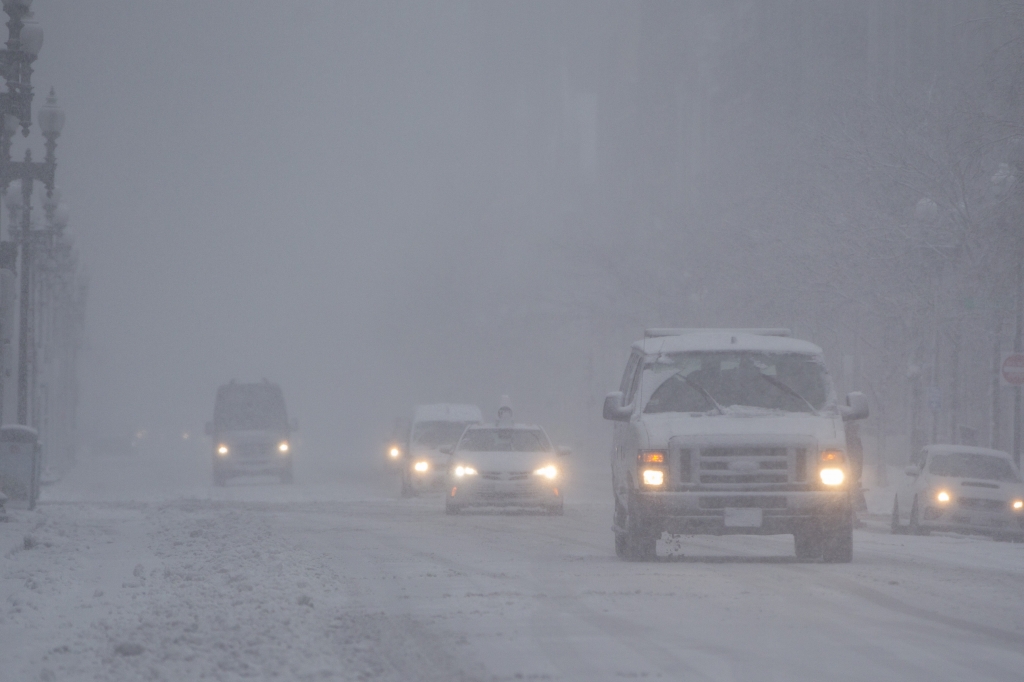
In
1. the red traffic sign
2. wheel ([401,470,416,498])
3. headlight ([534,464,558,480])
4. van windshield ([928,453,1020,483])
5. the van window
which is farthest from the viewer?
wheel ([401,470,416,498])

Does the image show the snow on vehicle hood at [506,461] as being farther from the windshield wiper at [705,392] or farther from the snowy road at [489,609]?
the windshield wiper at [705,392]

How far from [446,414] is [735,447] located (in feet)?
Result: 74.2

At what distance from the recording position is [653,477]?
14672 millimetres

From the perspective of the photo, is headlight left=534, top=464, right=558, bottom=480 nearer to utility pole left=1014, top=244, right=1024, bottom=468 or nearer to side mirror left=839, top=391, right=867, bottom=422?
utility pole left=1014, top=244, right=1024, bottom=468

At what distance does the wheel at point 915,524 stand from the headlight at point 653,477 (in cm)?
1041

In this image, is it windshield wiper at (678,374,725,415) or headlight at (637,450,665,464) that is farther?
windshield wiper at (678,374,725,415)

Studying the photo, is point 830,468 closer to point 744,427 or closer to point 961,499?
point 744,427

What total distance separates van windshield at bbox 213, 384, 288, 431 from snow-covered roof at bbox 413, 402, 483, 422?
7.51 m

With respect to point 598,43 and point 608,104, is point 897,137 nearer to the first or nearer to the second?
point 608,104

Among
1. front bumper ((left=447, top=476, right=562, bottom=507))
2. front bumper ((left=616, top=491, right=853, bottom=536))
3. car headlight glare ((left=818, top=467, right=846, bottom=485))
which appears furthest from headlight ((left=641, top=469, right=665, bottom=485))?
front bumper ((left=447, top=476, right=562, bottom=507))

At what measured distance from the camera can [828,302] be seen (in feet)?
138

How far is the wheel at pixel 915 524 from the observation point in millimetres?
23781

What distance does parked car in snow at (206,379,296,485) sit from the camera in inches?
1693

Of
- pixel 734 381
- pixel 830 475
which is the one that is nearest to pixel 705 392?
pixel 734 381
